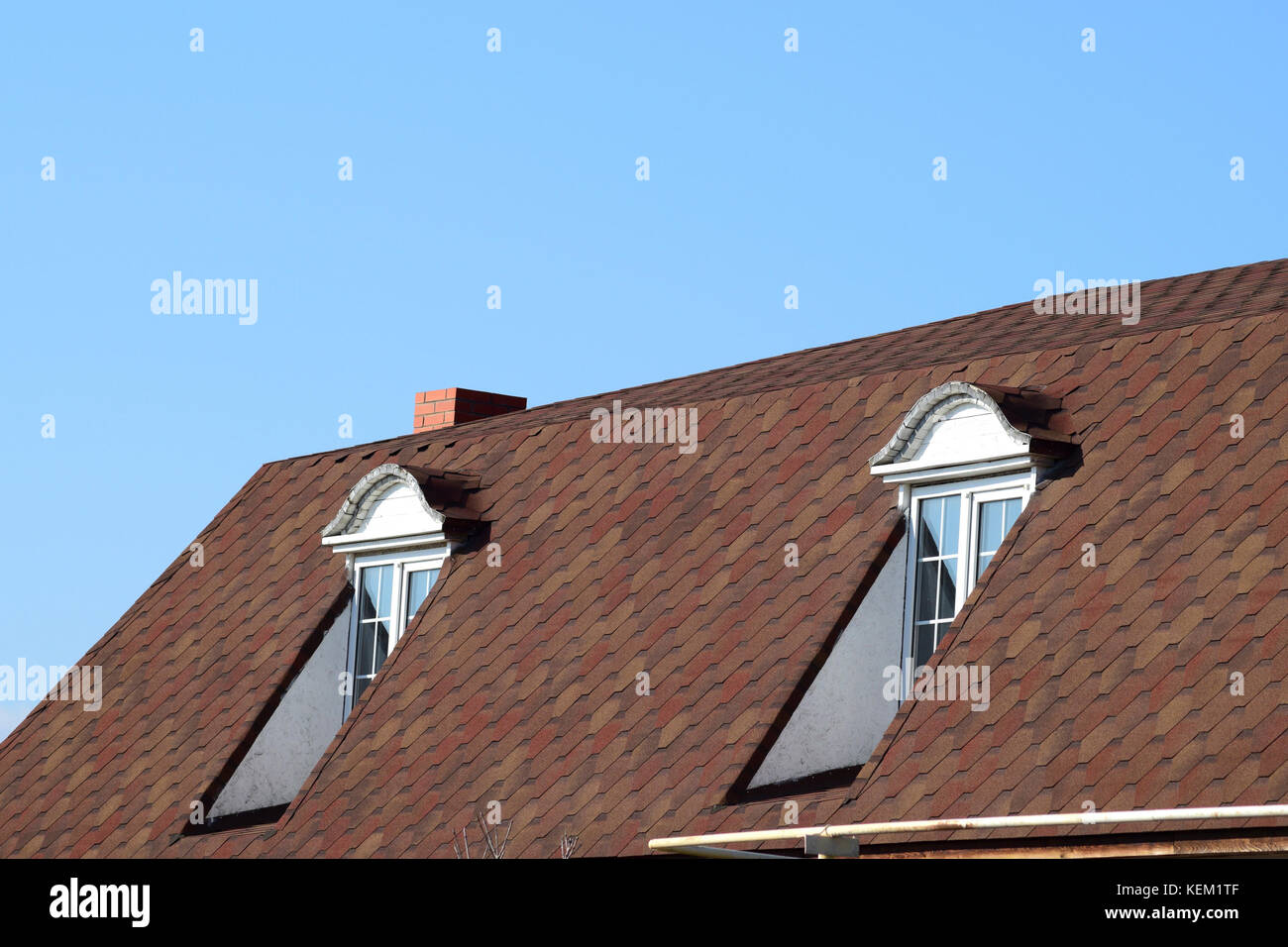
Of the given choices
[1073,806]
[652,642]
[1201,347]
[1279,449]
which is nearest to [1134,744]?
[1073,806]

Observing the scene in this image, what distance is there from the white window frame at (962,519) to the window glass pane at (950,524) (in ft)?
0.08

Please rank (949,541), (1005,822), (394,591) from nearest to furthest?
1. (1005,822)
2. (949,541)
3. (394,591)

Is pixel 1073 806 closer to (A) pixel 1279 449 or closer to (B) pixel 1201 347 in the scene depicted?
(A) pixel 1279 449

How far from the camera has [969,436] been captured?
41.1 ft

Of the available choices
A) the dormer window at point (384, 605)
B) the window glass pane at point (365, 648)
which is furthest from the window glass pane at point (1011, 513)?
the window glass pane at point (365, 648)

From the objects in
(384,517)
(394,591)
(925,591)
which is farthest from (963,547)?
(384,517)

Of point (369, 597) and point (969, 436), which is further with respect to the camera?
point (369, 597)

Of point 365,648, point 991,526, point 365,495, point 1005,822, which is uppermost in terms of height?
point 365,495

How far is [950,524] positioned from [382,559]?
5823mm

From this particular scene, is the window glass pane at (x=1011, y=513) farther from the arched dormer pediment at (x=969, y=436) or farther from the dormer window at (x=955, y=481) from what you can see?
the arched dormer pediment at (x=969, y=436)

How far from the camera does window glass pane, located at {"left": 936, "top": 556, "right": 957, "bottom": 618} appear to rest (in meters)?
12.6

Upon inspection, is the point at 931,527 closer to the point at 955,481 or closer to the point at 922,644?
the point at 955,481

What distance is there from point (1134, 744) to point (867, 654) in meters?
2.72
